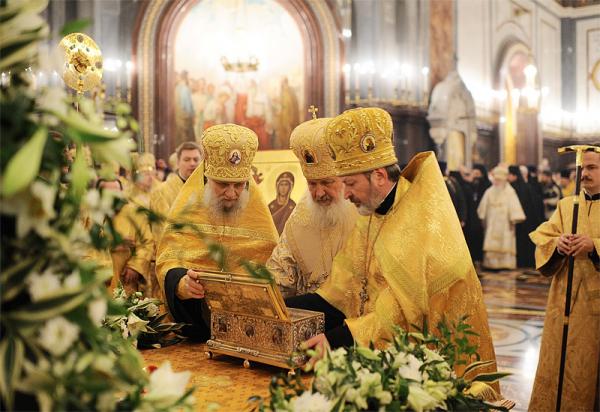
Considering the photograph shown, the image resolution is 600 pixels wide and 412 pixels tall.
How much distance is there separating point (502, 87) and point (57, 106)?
1947 centimetres

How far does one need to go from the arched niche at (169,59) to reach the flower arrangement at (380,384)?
11833 mm

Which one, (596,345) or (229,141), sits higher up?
(229,141)

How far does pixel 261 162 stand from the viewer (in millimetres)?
4648

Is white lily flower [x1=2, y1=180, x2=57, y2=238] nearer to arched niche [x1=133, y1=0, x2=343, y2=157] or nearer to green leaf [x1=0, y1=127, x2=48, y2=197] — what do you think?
green leaf [x1=0, y1=127, x2=48, y2=197]

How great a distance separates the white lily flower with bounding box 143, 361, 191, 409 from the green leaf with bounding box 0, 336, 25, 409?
11.8 inches

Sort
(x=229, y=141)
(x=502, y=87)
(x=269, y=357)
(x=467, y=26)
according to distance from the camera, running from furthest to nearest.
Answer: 1. (x=502, y=87)
2. (x=467, y=26)
3. (x=229, y=141)
4. (x=269, y=357)

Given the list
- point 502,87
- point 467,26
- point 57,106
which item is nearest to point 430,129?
point 467,26

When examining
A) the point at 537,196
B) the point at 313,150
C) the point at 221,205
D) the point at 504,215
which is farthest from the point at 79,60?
the point at 537,196

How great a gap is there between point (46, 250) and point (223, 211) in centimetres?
264

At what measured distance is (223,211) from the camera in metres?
3.75

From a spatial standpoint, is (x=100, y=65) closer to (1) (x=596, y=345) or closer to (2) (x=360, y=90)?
(1) (x=596, y=345)

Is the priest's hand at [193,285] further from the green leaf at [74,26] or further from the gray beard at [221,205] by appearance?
the green leaf at [74,26]

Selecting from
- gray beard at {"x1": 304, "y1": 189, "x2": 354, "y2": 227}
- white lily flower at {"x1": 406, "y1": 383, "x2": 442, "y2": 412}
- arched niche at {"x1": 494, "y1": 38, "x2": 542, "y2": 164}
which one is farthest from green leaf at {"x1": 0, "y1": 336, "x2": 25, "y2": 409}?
arched niche at {"x1": 494, "y1": 38, "x2": 542, "y2": 164}

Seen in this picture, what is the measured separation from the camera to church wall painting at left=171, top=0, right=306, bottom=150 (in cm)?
1451
